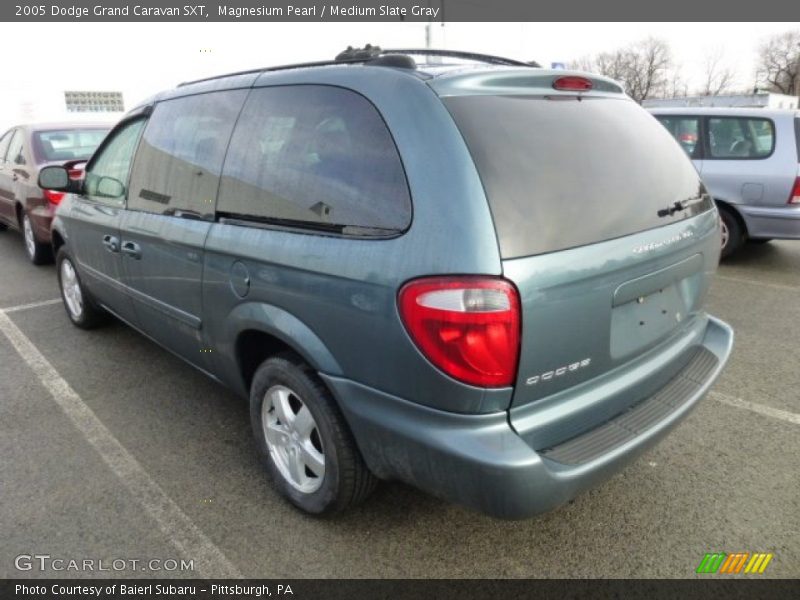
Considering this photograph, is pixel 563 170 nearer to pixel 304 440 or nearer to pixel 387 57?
pixel 387 57

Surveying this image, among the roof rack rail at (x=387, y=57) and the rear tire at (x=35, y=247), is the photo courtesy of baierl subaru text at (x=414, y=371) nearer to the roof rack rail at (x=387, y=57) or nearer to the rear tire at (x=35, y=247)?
the roof rack rail at (x=387, y=57)

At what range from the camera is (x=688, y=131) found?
659 cm

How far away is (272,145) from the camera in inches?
92.4

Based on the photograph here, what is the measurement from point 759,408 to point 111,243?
12.6 ft

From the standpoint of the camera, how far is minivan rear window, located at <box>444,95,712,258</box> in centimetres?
179

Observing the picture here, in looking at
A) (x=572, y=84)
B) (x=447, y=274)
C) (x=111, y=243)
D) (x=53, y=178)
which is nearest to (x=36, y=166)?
(x=53, y=178)

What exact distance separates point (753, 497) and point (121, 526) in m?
2.68

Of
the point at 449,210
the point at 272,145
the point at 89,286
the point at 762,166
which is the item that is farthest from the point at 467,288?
the point at 762,166

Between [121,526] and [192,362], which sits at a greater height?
[192,362]

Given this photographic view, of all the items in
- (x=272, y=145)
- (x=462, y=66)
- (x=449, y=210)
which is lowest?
(x=449, y=210)
